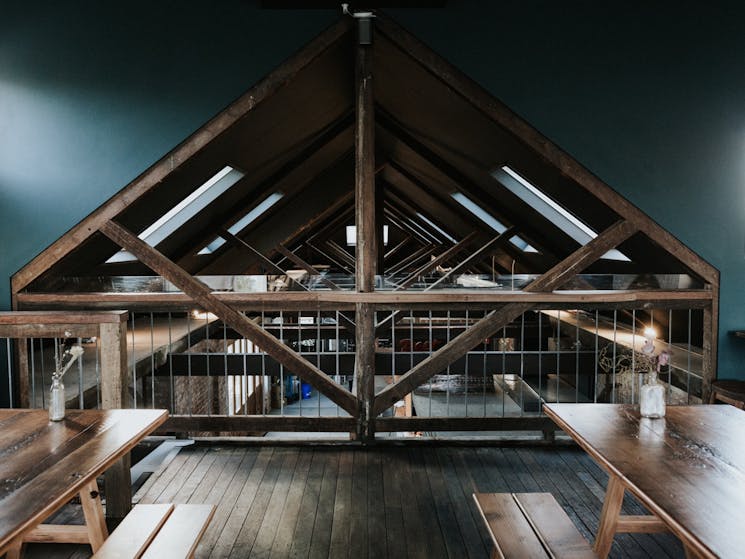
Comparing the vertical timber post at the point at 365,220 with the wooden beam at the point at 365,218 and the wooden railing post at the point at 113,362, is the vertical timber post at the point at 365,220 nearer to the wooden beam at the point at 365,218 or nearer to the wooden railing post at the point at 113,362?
the wooden beam at the point at 365,218

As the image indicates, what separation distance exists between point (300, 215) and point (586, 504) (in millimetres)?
5792

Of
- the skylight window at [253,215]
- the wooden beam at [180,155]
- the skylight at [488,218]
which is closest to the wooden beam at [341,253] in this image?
the skylight at [488,218]

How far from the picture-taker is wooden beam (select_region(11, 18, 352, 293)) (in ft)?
11.8

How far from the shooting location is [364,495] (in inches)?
134

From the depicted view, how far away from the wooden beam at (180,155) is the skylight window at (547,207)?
2073 millimetres

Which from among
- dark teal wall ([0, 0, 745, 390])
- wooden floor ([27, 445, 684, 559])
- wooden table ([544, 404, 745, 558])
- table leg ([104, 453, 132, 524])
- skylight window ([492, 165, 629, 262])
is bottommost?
wooden floor ([27, 445, 684, 559])

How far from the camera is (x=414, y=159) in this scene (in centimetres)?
688

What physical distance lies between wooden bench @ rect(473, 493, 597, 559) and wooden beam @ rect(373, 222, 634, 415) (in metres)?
1.57

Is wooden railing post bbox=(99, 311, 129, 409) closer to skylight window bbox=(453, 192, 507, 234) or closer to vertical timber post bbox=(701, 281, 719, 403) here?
vertical timber post bbox=(701, 281, 719, 403)

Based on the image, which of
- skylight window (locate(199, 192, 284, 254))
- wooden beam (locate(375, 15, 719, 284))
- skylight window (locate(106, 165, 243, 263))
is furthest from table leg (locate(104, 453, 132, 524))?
skylight window (locate(199, 192, 284, 254))

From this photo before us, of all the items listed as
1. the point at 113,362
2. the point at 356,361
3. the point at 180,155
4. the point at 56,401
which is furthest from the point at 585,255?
the point at 56,401

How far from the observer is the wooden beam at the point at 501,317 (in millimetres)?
3812

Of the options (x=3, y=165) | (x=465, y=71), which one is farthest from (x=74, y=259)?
(x=465, y=71)

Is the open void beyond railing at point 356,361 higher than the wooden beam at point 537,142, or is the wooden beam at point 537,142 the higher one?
the wooden beam at point 537,142
